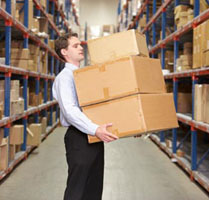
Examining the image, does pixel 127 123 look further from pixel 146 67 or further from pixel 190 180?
pixel 190 180

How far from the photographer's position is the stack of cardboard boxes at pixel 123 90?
5.94 ft

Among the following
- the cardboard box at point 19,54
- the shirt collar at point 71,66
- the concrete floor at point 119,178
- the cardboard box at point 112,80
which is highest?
the cardboard box at point 19,54

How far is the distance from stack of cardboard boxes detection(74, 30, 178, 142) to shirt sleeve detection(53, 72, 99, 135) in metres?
0.09

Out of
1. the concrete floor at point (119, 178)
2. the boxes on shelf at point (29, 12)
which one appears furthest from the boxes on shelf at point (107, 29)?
the concrete floor at point (119, 178)

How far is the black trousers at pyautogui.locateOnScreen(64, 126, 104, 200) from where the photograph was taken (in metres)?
1.83

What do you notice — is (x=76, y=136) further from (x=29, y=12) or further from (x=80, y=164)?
(x=29, y=12)

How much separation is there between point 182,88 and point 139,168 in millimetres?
2458

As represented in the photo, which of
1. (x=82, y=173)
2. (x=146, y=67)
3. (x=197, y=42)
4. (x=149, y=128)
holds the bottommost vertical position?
(x=82, y=173)

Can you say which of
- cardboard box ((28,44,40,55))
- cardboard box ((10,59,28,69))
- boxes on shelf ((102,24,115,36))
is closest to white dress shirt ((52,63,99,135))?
cardboard box ((10,59,28,69))

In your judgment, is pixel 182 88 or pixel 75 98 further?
pixel 182 88

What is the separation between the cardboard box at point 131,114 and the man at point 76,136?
0.08 metres

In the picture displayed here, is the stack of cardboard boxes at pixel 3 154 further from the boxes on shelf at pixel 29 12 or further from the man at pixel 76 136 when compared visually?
the boxes on shelf at pixel 29 12

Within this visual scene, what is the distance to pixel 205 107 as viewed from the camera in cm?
341

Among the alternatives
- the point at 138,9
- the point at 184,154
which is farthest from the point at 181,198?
the point at 138,9
